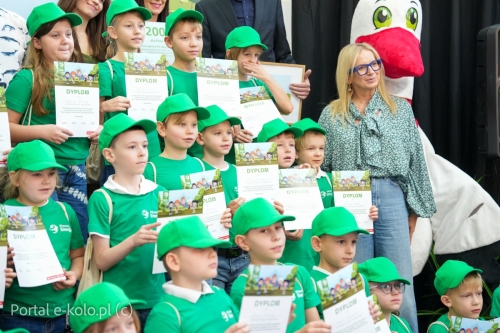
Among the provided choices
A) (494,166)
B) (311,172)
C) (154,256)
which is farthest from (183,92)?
(494,166)

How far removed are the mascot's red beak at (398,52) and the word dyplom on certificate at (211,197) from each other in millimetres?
2030

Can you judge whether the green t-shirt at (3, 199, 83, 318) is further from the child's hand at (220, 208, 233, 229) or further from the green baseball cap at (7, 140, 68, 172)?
the child's hand at (220, 208, 233, 229)

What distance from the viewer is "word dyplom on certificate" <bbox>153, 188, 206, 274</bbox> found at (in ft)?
11.2

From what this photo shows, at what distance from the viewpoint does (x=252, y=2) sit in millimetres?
5395

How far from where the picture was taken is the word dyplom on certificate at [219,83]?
4289 mm

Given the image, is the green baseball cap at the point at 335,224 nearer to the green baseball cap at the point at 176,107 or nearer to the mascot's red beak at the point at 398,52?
the green baseball cap at the point at 176,107

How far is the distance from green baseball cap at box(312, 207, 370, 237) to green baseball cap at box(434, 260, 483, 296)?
914mm

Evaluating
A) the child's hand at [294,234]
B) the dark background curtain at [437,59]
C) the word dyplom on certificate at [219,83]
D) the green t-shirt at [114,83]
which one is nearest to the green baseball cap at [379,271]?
the child's hand at [294,234]

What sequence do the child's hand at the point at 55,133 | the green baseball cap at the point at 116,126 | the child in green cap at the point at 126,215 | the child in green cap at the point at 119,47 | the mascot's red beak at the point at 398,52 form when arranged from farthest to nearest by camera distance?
the mascot's red beak at the point at 398,52
the child in green cap at the point at 119,47
the child's hand at the point at 55,133
the green baseball cap at the point at 116,126
the child in green cap at the point at 126,215

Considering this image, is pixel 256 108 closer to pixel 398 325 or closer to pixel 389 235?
pixel 389 235

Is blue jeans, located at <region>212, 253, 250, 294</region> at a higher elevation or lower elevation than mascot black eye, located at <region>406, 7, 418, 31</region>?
lower

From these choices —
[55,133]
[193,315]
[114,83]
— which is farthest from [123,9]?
[193,315]

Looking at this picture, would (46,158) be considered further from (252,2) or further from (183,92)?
(252,2)

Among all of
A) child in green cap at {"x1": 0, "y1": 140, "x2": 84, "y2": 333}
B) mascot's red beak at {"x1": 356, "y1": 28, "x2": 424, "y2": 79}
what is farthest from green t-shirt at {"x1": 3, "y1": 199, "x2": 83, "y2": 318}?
mascot's red beak at {"x1": 356, "y1": 28, "x2": 424, "y2": 79}
